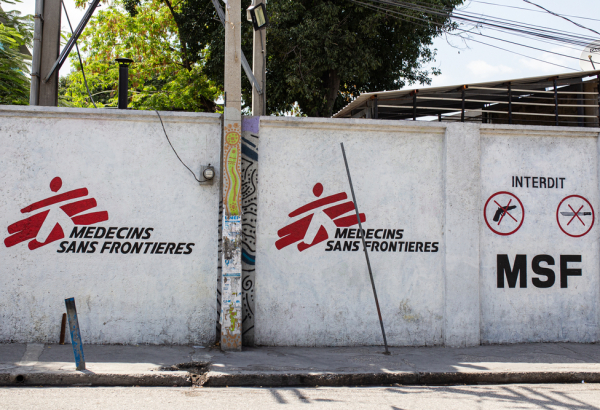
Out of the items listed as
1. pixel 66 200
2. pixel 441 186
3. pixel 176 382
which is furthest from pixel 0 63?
pixel 441 186

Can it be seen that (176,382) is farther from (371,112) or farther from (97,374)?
(371,112)

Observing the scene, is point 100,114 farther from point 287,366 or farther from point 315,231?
point 287,366

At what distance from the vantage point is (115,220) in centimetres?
698

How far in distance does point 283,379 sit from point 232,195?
267cm

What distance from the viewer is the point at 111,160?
699 centimetres

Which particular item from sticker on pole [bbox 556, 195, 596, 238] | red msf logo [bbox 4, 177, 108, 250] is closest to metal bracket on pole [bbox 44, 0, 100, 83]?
red msf logo [bbox 4, 177, 108, 250]

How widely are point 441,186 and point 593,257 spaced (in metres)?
2.87

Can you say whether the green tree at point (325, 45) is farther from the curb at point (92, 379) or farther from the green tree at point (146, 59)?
the curb at point (92, 379)

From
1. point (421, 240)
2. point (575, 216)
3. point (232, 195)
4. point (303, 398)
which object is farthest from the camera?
point (575, 216)

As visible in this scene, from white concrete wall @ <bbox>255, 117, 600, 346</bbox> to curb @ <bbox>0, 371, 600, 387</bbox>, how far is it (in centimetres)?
142

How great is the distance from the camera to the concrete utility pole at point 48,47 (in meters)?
8.59

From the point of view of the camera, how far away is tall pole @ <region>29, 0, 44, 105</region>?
335 inches

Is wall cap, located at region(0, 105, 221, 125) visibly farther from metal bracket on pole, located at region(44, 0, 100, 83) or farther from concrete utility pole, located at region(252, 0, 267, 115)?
concrete utility pole, located at region(252, 0, 267, 115)

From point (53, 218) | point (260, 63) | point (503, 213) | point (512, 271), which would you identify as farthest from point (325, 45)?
point (53, 218)
